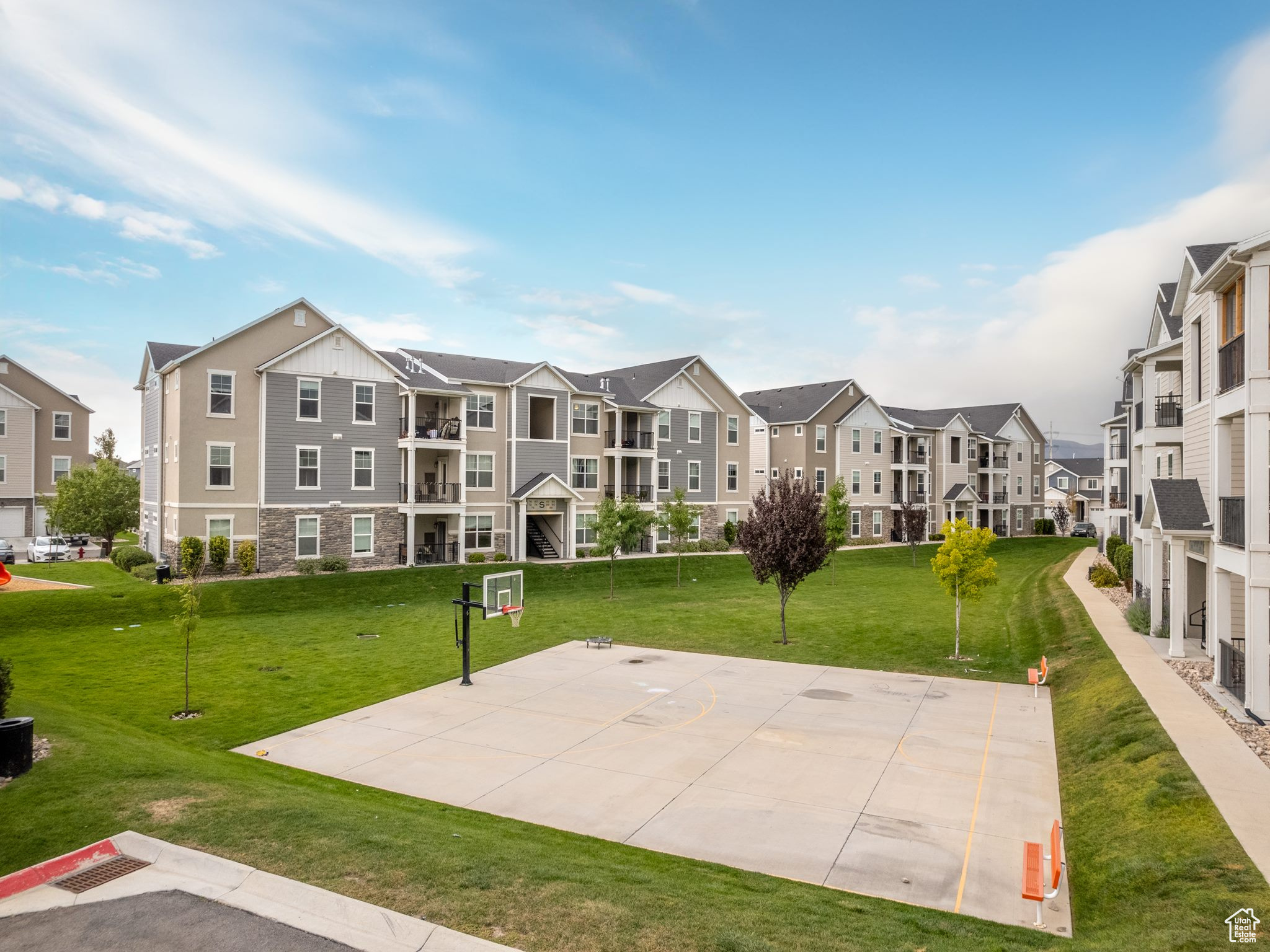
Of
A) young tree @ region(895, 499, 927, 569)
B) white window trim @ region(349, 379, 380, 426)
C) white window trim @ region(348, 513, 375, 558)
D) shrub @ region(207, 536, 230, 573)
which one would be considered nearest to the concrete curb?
shrub @ region(207, 536, 230, 573)

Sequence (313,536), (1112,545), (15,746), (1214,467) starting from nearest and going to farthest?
(15,746)
(1214,467)
(313,536)
(1112,545)

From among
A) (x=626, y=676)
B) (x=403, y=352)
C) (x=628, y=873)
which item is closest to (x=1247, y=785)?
(x=628, y=873)

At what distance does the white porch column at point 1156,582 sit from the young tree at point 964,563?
14.2 feet

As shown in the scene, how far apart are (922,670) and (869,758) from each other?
7565mm

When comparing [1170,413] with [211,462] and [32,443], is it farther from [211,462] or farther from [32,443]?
[32,443]

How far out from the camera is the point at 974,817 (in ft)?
35.3

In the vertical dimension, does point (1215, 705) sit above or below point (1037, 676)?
above

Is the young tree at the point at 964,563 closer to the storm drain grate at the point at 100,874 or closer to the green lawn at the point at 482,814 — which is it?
the green lawn at the point at 482,814

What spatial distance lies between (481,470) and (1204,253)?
30142 mm

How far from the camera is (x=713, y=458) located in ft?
162

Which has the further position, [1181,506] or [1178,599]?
[1178,599]

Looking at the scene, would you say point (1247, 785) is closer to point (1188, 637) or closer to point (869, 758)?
point (869, 758)

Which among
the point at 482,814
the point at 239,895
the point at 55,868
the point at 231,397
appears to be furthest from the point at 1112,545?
the point at 55,868

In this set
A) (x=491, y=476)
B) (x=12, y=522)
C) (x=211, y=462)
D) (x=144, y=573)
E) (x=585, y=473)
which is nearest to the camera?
(x=144, y=573)
